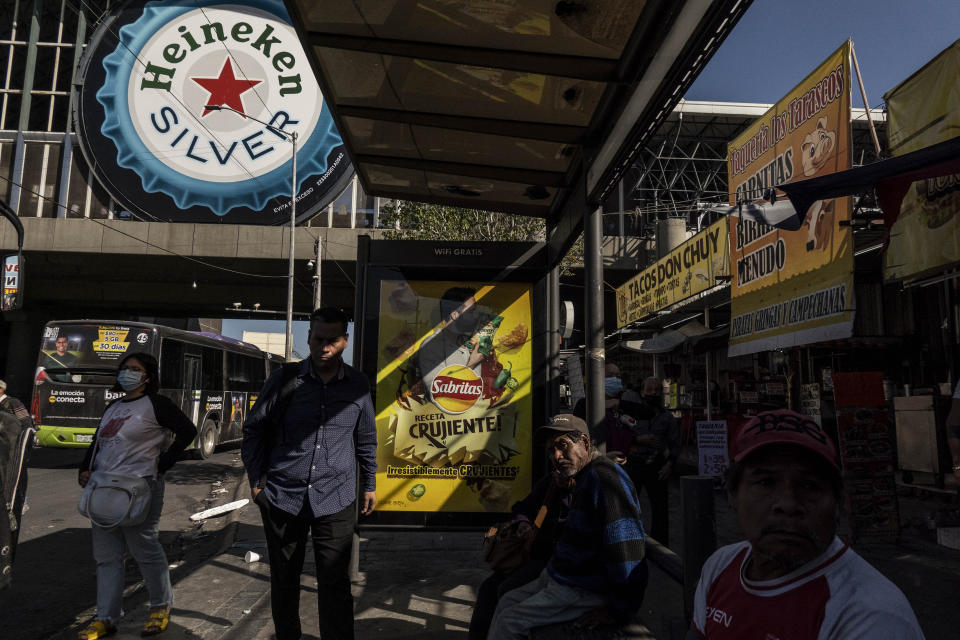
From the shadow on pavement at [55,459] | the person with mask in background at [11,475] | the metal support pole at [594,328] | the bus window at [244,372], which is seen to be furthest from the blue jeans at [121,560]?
the bus window at [244,372]

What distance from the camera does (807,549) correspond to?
1462 mm

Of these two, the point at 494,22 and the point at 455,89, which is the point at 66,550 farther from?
the point at 494,22

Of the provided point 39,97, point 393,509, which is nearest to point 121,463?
point 393,509

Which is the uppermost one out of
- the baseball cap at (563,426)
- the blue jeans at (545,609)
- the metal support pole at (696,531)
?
the baseball cap at (563,426)

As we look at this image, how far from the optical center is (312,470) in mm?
3646

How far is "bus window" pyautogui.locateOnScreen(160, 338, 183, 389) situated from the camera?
15.0 metres

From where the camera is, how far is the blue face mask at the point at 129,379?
4.57m

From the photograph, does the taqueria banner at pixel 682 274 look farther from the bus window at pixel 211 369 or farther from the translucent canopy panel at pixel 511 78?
the bus window at pixel 211 369

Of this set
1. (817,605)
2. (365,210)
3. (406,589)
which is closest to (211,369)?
(406,589)

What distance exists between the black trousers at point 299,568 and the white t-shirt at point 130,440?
1.40 metres

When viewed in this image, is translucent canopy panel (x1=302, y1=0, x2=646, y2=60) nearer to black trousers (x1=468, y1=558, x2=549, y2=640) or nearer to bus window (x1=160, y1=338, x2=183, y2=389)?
black trousers (x1=468, y1=558, x2=549, y2=640)

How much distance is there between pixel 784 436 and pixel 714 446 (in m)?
8.69

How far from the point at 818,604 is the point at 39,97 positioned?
167 feet

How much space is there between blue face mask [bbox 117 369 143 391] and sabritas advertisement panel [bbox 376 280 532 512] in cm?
178
